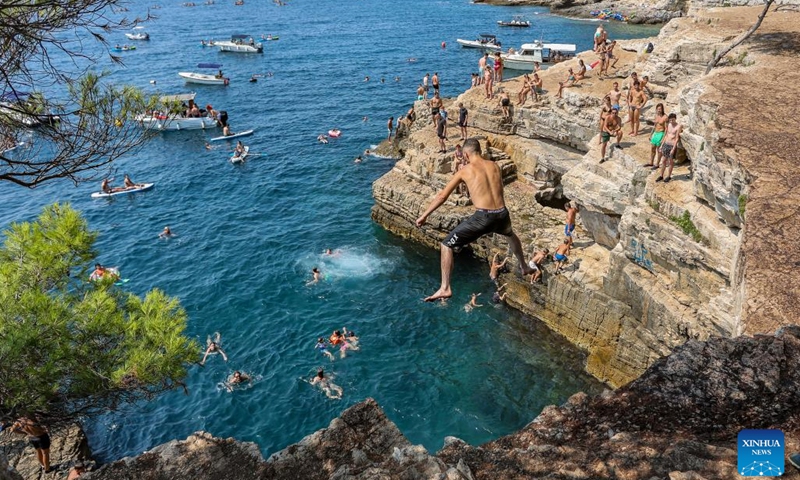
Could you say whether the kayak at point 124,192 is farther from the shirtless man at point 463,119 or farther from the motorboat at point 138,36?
the motorboat at point 138,36

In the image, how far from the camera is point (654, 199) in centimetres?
1889

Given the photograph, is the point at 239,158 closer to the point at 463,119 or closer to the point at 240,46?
the point at 463,119

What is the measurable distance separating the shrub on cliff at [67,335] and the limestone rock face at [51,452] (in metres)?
7.01

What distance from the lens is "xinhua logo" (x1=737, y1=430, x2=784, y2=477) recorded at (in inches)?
203

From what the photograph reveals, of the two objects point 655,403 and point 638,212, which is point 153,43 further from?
point 655,403

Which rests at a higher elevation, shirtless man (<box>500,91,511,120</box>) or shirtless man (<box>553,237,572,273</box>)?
shirtless man (<box>500,91,511,120</box>)

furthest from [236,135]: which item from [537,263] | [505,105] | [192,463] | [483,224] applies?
[192,463]

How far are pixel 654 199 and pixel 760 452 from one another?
1492 centimetres

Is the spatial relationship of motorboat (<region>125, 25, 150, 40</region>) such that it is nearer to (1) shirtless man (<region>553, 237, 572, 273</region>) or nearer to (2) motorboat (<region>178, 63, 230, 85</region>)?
(2) motorboat (<region>178, 63, 230, 85</region>)

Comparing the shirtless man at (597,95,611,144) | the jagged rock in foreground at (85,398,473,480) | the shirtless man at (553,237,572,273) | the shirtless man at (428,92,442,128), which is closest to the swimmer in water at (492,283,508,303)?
the shirtless man at (553,237,572,273)

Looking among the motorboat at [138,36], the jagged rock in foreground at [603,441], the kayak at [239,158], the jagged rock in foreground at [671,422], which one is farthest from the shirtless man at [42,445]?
the motorboat at [138,36]

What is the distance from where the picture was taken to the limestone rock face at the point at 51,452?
17.1m

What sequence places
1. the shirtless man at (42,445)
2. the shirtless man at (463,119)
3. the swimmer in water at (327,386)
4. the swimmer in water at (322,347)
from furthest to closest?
the shirtless man at (463,119)
the swimmer in water at (322,347)
the swimmer in water at (327,386)
the shirtless man at (42,445)

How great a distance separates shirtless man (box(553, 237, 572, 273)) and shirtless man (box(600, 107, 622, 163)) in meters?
3.66
